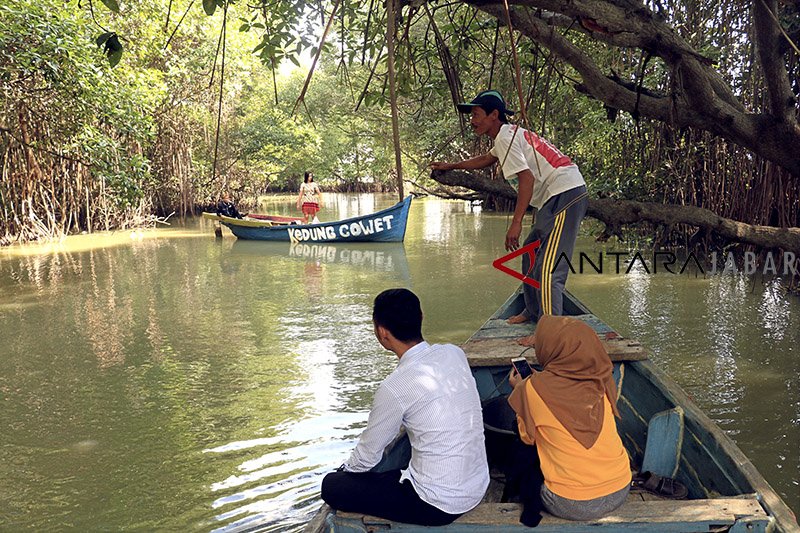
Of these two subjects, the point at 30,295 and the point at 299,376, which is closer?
the point at 299,376

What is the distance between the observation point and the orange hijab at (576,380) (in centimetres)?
218

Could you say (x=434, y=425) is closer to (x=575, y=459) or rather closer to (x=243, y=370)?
(x=575, y=459)

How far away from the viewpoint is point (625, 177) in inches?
386

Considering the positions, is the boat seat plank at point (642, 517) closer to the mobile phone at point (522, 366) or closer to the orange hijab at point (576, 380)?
the orange hijab at point (576, 380)

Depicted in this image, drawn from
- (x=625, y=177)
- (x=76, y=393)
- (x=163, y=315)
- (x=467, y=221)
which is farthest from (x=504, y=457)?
(x=467, y=221)

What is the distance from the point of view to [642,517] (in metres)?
2.13

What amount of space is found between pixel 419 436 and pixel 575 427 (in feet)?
1.55

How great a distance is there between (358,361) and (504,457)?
9.86ft

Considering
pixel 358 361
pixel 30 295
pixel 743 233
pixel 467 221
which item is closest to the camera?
pixel 743 233

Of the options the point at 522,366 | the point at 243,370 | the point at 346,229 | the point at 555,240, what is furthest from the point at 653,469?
the point at 346,229

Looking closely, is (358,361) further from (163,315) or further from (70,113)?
(70,113)

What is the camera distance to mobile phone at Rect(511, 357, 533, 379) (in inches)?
127

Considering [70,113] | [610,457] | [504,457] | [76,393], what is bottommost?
[76,393]

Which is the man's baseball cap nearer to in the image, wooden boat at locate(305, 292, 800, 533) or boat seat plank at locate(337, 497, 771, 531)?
wooden boat at locate(305, 292, 800, 533)
